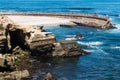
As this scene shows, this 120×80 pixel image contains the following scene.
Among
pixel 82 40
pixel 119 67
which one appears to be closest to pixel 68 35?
pixel 82 40

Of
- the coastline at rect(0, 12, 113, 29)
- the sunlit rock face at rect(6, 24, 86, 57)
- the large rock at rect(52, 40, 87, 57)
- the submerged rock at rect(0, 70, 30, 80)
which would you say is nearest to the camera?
the submerged rock at rect(0, 70, 30, 80)

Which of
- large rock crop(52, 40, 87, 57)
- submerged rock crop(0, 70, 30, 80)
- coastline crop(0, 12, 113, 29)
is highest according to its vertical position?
coastline crop(0, 12, 113, 29)

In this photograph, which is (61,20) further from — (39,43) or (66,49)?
(39,43)

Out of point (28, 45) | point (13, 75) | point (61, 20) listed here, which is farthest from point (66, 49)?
point (61, 20)

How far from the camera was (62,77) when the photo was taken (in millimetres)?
60406

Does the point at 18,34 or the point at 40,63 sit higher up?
the point at 18,34

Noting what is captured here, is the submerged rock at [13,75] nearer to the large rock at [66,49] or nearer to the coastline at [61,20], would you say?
the large rock at [66,49]

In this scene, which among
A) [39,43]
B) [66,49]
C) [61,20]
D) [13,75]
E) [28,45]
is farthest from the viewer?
[61,20]

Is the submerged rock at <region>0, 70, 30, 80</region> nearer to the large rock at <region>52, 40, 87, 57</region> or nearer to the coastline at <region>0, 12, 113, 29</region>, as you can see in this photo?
the large rock at <region>52, 40, 87, 57</region>

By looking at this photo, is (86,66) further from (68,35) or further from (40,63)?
(68,35)

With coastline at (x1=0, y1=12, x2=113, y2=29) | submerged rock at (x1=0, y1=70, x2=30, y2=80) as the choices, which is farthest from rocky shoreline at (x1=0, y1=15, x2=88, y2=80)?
coastline at (x1=0, y1=12, x2=113, y2=29)

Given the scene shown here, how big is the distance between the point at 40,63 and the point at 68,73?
8.57 m

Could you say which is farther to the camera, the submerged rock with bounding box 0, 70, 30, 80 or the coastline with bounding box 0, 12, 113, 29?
the coastline with bounding box 0, 12, 113, 29

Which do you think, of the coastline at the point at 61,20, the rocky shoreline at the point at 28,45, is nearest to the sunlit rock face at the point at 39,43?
the rocky shoreline at the point at 28,45
